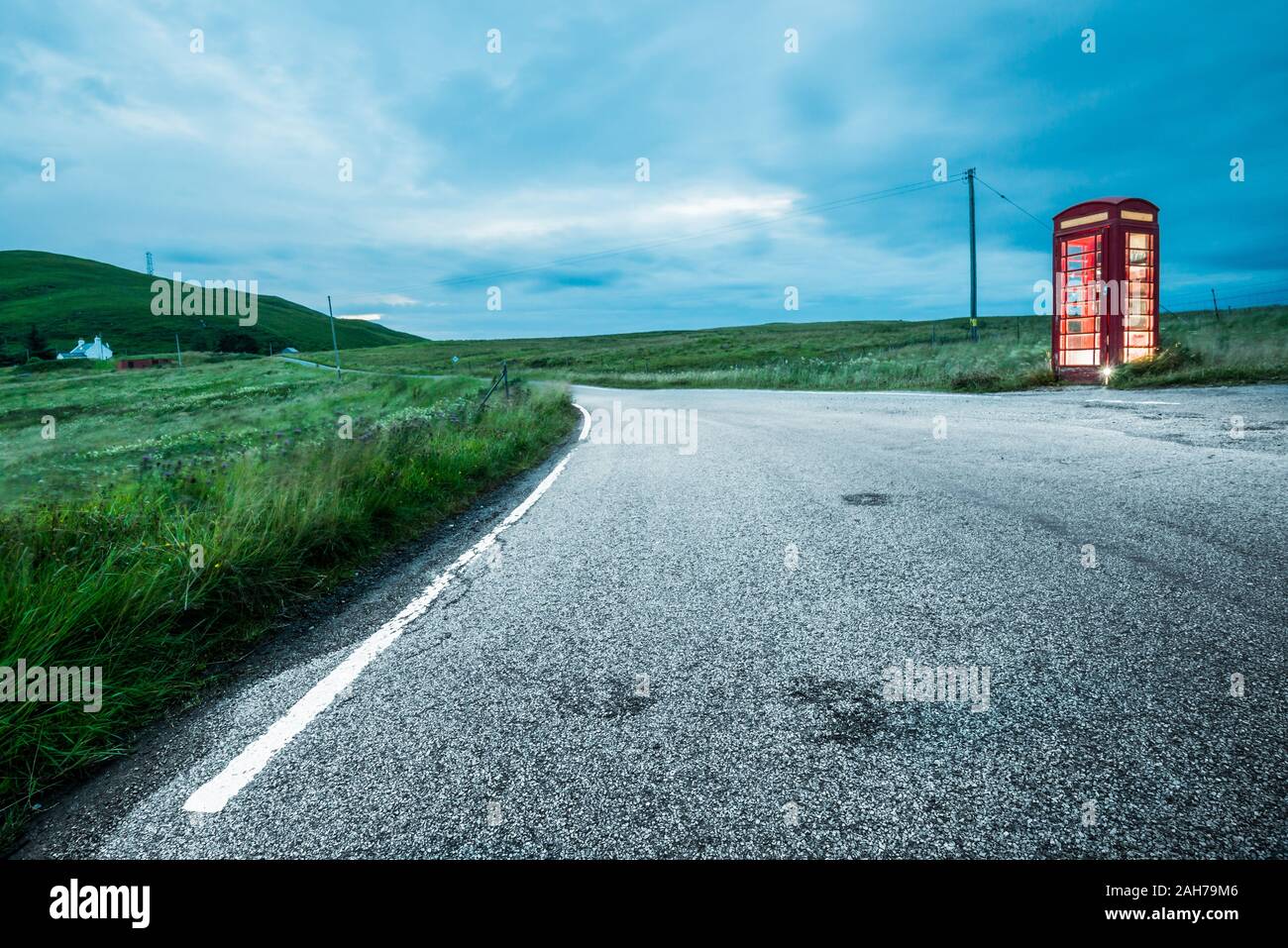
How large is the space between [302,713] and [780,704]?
210cm

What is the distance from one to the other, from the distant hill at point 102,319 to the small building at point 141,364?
23736 mm

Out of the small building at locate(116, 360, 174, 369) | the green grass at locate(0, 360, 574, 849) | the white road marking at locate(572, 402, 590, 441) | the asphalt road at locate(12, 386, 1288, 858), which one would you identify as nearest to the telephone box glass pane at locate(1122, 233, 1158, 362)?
the white road marking at locate(572, 402, 590, 441)

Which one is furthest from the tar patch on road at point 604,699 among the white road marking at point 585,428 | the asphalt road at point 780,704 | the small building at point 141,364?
the small building at point 141,364

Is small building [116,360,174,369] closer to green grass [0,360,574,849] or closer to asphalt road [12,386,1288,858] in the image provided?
green grass [0,360,574,849]

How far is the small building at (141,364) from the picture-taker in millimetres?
77688

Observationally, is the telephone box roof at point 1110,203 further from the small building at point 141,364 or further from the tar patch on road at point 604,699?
the small building at point 141,364

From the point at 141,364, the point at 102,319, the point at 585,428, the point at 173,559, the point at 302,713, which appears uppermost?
the point at 102,319

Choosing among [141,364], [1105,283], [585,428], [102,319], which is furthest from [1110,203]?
[102,319]

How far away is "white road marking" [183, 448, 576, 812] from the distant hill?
118m

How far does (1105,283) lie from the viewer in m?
18.1

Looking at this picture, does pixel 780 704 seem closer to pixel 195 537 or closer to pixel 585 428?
pixel 195 537
